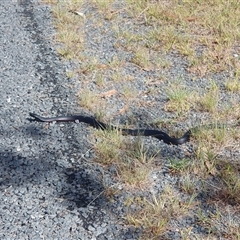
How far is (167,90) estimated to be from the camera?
4672 millimetres

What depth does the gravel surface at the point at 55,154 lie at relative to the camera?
3.06m

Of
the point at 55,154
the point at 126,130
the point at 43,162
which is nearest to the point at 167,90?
the point at 126,130

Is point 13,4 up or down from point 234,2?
down

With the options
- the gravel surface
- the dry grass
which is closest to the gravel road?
the gravel surface

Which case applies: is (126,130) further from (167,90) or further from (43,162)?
(167,90)

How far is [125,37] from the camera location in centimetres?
590

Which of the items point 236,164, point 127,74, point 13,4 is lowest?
point 13,4

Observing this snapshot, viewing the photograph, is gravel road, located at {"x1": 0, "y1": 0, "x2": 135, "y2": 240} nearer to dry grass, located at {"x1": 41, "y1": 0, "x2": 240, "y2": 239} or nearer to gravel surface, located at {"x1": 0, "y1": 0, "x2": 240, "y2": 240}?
gravel surface, located at {"x1": 0, "y1": 0, "x2": 240, "y2": 240}

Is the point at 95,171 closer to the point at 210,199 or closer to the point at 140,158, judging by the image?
the point at 140,158

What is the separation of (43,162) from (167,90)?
4.94 ft

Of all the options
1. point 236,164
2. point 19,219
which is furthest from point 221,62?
point 19,219

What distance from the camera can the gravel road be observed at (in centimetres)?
306

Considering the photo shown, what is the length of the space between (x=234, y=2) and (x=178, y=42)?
1.32 meters

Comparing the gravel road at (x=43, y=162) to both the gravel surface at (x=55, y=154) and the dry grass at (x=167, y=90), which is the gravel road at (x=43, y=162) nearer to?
the gravel surface at (x=55, y=154)
